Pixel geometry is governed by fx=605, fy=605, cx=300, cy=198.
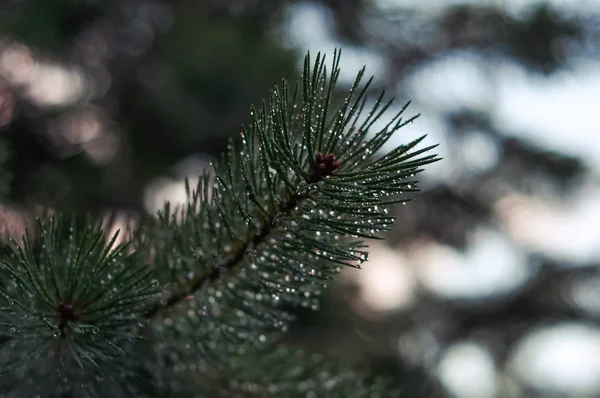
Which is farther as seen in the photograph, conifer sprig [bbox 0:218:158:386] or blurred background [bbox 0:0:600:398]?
blurred background [bbox 0:0:600:398]

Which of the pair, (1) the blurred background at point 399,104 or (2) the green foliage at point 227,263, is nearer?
(2) the green foliage at point 227,263

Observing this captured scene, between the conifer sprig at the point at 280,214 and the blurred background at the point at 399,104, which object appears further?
the blurred background at the point at 399,104

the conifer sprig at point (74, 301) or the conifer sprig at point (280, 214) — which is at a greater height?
the conifer sprig at point (280, 214)

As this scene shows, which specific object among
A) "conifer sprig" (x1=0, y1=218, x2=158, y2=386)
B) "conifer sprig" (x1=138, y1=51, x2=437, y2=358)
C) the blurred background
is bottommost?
"conifer sprig" (x1=0, y1=218, x2=158, y2=386)

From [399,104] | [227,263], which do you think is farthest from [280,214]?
[399,104]

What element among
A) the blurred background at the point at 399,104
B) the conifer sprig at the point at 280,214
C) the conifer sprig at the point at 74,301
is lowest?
the conifer sprig at the point at 74,301

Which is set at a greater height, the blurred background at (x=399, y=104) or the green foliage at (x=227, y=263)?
the blurred background at (x=399, y=104)

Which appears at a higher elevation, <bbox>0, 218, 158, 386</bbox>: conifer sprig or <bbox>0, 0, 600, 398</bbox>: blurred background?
<bbox>0, 0, 600, 398</bbox>: blurred background

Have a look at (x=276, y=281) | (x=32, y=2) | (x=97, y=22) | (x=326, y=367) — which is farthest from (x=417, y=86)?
→ (x=276, y=281)
